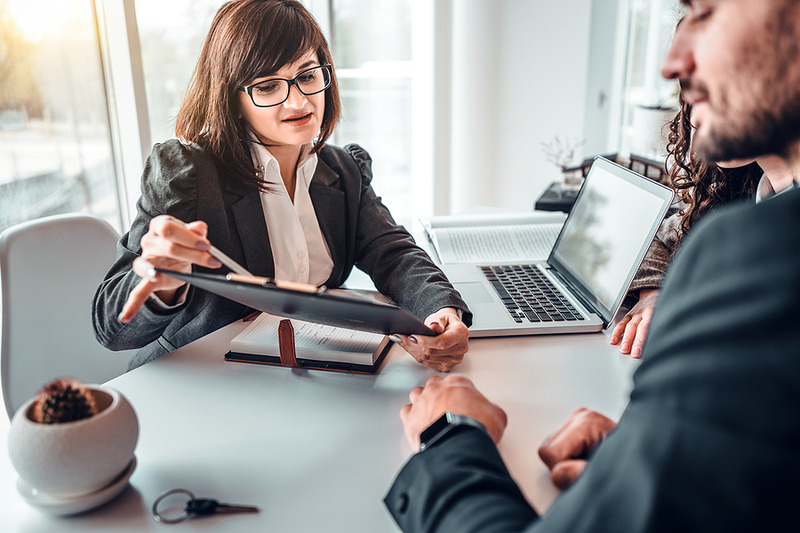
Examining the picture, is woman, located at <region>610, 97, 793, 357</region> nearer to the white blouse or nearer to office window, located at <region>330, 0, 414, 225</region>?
the white blouse

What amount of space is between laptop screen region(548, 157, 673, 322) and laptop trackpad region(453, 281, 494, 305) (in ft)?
0.62

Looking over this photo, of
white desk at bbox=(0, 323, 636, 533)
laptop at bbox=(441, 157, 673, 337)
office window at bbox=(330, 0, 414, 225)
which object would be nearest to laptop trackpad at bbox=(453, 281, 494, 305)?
laptop at bbox=(441, 157, 673, 337)

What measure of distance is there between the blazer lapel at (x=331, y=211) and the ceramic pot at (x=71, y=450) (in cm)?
83

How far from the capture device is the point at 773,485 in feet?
1.28

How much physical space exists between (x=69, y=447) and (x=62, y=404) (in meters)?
0.05

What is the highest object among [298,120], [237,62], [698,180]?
[237,62]

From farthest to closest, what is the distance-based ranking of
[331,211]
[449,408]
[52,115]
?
[52,115]
[331,211]
[449,408]

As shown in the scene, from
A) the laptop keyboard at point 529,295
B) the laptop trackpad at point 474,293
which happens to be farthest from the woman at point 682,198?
the laptop trackpad at point 474,293

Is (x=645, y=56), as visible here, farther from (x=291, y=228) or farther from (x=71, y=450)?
(x=71, y=450)

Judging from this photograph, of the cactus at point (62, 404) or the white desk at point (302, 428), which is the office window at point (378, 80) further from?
the cactus at point (62, 404)

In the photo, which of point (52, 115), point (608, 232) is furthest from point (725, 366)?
point (52, 115)

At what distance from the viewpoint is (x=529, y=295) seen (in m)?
1.28

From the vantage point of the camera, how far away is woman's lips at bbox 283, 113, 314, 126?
133cm

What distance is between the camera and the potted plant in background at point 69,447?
0.63 meters
